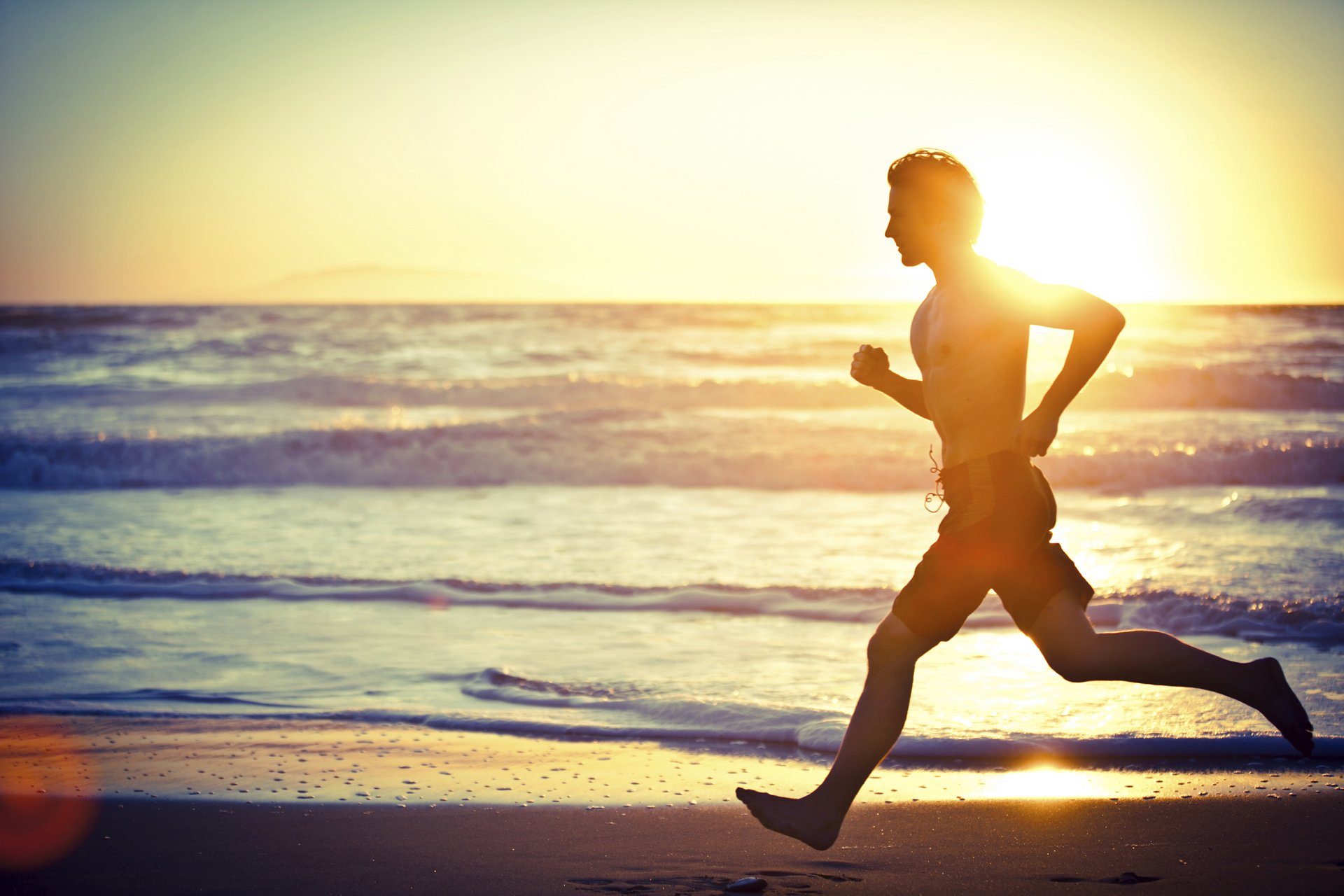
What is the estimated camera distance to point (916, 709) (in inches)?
188

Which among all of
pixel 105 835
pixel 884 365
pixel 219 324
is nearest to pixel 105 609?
pixel 105 835

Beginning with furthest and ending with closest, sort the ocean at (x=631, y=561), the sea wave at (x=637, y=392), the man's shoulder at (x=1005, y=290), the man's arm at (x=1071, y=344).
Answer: the sea wave at (x=637, y=392)
the ocean at (x=631, y=561)
the man's shoulder at (x=1005, y=290)
the man's arm at (x=1071, y=344)

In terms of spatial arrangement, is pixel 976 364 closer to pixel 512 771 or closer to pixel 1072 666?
pixel 1072 666

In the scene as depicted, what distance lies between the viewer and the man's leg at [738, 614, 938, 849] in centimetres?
278

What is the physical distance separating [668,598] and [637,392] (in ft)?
59.7

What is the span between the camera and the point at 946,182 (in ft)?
8.95

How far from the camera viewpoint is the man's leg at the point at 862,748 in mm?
2777

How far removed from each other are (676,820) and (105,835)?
5.75ft

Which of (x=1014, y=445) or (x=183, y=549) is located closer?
(x=1014, y=445)

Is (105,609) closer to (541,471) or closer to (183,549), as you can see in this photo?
(183,549)

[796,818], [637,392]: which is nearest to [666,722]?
[796,818]

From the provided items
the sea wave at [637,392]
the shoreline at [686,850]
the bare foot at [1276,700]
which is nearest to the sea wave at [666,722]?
the shoreline at [686,850]

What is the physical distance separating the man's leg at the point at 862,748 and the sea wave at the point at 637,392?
1943 centimetres

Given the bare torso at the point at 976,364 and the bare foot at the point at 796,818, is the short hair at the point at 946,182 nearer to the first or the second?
the bare torso at the point at 976,364
